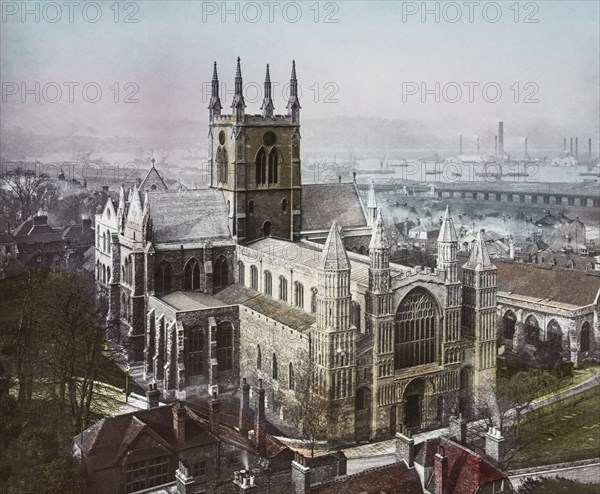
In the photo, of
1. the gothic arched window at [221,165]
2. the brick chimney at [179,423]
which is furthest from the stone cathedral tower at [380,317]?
the brick chimney at [179,423]

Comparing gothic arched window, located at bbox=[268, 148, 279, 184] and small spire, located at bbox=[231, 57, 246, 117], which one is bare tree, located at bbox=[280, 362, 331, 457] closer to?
small spire, located at bbox=[231, 57, 246, 117]

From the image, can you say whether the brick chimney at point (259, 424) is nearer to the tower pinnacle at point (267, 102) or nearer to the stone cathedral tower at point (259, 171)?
→ the stone cathedral tower at point (259, 171)

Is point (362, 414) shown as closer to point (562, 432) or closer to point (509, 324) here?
point (509, 324)

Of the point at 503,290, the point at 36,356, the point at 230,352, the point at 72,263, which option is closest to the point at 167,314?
the point at 230,352

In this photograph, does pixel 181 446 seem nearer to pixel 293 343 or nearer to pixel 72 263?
pixel 72 263

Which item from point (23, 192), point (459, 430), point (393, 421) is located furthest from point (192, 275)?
point (459, 430)

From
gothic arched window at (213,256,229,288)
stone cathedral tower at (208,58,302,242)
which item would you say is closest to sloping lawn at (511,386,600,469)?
stone cathedral tower at (208,58,302,242)
